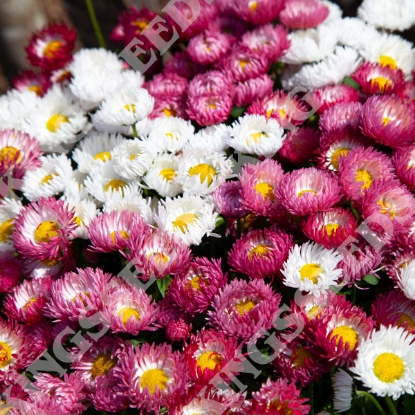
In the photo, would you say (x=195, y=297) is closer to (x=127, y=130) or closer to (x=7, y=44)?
(x=127, y=130)

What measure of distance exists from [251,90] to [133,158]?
44 cm

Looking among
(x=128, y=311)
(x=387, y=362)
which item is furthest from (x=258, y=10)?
(x=387, y=362)

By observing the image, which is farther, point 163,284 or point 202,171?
point 202,171

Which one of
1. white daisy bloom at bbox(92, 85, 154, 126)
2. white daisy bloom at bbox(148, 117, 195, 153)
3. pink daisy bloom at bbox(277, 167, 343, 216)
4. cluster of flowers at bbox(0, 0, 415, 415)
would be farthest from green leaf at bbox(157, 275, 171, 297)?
white daisy bloom at bbox(92, 85, 154, 126)

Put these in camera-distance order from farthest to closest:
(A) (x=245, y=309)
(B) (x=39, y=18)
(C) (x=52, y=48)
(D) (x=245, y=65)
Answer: (B) (x=39, y=18) < (C) (x=52, y=48) < (D) (x=245, y=65) < (A) (x=245, y=309)

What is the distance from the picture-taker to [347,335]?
1.20 meters

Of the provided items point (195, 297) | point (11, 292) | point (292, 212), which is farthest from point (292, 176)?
point (11, 292)

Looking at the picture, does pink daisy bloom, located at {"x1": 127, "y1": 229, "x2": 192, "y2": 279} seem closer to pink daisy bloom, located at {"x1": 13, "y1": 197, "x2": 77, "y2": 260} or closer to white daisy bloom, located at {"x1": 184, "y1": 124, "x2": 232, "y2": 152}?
pink daisy bloom, located at {"x1": 13, "y1": 197, "x2": 77, "y2": 260}

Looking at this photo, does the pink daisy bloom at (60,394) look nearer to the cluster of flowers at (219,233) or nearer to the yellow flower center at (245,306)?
the cluster of flowers at (219,233)

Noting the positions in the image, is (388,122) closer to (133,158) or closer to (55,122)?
(133,158)

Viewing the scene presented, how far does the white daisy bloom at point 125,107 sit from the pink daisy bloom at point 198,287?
550 millimetres

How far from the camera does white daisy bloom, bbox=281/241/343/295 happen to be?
126 centimetres

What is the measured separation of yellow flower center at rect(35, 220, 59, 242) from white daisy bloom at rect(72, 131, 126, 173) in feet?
0.87

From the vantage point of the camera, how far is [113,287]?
52.9 inches
